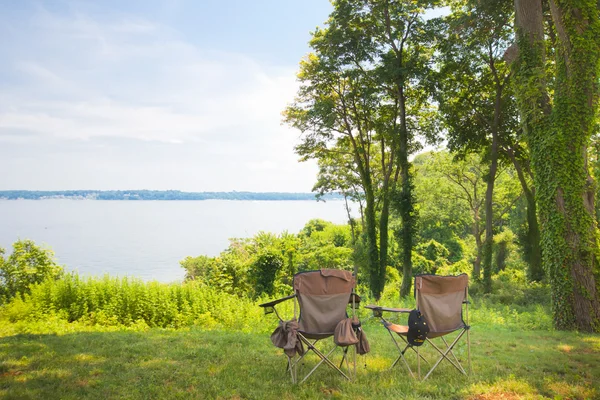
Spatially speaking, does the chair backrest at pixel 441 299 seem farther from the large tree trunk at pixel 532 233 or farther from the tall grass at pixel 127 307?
the large tree trunk at pixel 532 233

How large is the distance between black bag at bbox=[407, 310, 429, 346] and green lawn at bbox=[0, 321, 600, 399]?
32 centimetres

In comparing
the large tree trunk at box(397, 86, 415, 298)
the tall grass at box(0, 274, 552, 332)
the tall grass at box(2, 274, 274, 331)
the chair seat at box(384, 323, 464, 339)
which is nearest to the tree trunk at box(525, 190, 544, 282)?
the large tree trunk at box(397, 86, 415, 298)

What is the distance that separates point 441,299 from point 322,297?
111 cm

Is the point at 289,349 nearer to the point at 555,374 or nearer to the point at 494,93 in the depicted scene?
the point at 555,374

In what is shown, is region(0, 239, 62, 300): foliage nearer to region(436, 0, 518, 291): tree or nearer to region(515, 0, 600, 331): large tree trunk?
region(515, 0, 600, 331): large tree trunk

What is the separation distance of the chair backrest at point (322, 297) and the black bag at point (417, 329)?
585 mm

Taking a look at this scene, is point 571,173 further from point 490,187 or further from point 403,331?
point 490,187

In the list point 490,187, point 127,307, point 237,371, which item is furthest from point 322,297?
point 490,187

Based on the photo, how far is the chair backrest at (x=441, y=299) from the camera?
11.6 feet

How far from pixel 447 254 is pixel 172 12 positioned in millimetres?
24408

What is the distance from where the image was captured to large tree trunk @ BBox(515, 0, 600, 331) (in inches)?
240

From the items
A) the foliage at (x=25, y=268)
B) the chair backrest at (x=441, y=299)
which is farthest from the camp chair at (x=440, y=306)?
the foliage at (x=25, y=268)

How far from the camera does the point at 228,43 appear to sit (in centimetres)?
1295

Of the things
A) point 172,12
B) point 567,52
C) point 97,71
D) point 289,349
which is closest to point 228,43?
point 172,12
